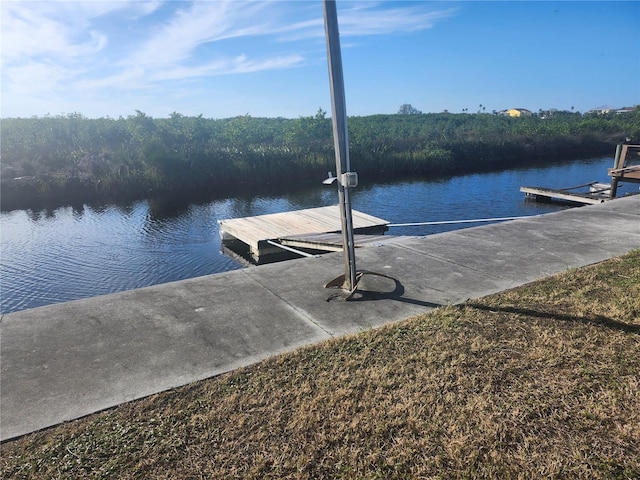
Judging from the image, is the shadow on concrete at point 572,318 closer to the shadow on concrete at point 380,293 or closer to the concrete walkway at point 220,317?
the concrete walkway at point 220,317

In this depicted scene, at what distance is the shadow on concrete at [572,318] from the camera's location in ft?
12.4

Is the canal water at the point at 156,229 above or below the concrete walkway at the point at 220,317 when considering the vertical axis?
below

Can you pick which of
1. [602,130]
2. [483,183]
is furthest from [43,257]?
[602,130]

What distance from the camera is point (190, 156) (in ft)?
79.9

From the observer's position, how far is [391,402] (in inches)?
114

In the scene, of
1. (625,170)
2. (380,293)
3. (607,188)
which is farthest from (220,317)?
(607,188)

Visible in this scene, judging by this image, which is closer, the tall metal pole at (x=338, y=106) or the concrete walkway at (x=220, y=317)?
the concrete walkway at (x=220, y=317)

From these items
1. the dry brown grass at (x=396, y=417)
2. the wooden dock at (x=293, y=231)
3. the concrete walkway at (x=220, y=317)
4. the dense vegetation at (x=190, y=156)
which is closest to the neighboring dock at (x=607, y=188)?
the wooden dock at (x=293, y=231)

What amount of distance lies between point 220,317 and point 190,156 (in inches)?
857

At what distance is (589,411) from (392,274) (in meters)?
2.76

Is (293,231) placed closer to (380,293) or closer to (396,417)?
(380,293)

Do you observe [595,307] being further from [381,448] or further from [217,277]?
[217,277]

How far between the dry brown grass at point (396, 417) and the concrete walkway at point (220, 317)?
249 mm

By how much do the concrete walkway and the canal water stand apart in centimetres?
557
